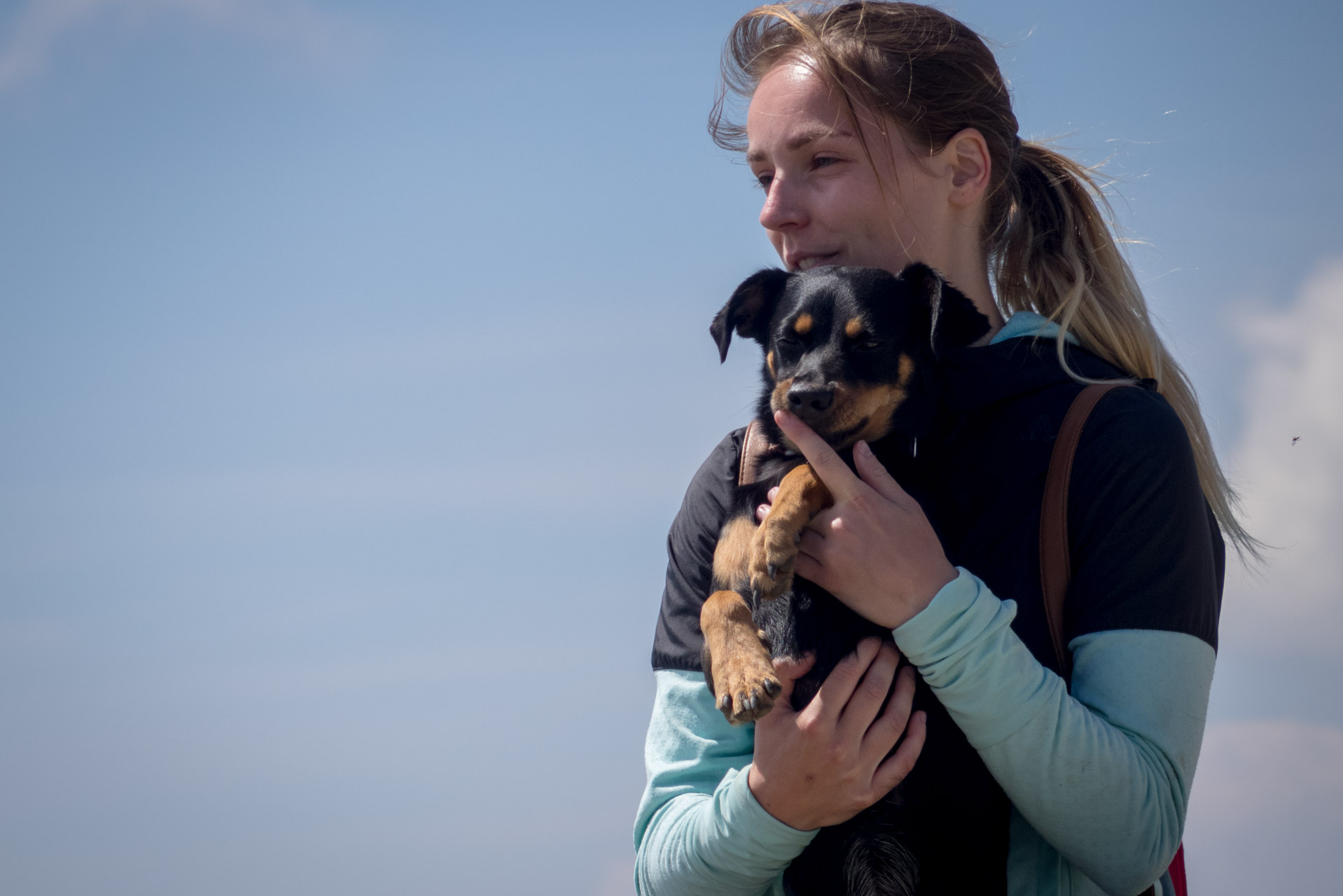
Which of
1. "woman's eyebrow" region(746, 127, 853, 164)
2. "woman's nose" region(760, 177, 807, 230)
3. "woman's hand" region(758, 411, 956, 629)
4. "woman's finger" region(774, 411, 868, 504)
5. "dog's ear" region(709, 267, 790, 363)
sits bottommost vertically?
"woman's hand" region(758, 411, 956, 629)

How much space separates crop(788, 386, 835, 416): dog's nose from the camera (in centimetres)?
262

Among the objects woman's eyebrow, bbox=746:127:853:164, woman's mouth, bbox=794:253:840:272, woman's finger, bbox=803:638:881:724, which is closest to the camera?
woman's finger, bbox=803:638:881:724

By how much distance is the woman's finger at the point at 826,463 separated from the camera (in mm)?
2312

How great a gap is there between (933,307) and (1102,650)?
100 cm

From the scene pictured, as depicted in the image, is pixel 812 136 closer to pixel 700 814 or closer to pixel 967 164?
pixel 967 164

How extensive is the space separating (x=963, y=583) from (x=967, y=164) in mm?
1400

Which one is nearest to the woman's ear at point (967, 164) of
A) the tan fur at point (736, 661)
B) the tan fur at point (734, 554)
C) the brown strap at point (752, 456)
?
the brown strap at point (752, 456)

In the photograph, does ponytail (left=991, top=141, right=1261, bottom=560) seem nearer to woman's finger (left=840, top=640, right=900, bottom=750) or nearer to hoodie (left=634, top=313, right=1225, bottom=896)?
hoodie (left=634, top=313, right=1225, bottom=896)

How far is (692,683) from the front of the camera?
250cm

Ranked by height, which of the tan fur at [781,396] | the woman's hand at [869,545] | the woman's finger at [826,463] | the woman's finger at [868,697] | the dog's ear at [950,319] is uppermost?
the dog's ear at [950,319]

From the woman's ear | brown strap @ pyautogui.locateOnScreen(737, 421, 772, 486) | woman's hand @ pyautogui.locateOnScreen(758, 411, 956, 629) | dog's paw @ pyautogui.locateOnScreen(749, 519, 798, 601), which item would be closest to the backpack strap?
woman's hand @ pyautogui.locateOnScreen(758, 411, 956, 629)

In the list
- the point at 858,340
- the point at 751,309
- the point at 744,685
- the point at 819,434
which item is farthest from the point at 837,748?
the point at 751,309

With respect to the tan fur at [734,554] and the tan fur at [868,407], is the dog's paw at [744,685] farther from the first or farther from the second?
the tan fur at [868,407]

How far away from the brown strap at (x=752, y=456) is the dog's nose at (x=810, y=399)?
0.25 metres
